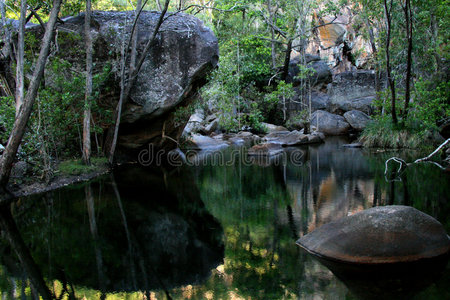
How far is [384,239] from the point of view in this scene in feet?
16.5

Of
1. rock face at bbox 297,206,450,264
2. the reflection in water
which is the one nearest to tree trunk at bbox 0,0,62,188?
the reflection in water

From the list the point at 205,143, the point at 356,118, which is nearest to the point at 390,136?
the point at 356,118

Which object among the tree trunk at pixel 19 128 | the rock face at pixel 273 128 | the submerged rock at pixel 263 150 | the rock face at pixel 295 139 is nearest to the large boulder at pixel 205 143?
the rock face at pixel 295 139

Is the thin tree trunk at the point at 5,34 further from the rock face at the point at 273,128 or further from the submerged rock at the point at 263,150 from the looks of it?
the rock face at the point at 273,128

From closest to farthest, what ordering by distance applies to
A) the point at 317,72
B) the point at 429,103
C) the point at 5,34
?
the point at 5,34
the point at 429,103
the point at 317,72

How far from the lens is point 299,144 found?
21844 millimetres

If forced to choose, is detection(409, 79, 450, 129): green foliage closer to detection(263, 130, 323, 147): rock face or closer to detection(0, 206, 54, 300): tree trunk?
detection(263, 130, 323, 147): rock face

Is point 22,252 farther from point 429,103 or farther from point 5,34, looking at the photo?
point 429,103

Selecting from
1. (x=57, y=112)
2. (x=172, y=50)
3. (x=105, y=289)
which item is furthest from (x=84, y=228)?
(x=172, y=50)

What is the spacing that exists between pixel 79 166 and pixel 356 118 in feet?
63.6

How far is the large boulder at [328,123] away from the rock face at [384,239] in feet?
70.0

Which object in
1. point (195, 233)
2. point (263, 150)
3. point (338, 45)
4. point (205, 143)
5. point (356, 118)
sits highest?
point (338, 45)

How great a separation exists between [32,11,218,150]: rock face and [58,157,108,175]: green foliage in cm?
200

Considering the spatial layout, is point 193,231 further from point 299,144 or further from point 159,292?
point 299,144
